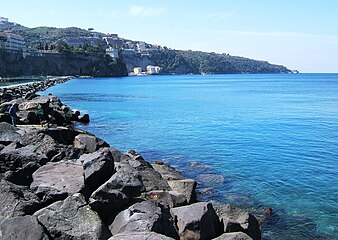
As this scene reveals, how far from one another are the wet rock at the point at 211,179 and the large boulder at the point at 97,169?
7729mm

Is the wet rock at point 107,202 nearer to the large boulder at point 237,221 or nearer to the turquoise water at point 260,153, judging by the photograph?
the large boulder at point 237,221

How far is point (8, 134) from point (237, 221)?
9.73 metres

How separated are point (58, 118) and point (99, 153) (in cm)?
2029

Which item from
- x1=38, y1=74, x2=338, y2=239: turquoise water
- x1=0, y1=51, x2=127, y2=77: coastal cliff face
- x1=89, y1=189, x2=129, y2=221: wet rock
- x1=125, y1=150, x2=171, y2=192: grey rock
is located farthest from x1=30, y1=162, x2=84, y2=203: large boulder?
x1=0, y1=51, x2=127, y2=77: coastal cliff face

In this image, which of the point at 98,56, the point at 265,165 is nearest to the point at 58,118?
the point at 265,165

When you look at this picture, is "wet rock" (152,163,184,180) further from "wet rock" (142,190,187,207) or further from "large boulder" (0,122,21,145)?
"large boulder" (0,122,21,145)

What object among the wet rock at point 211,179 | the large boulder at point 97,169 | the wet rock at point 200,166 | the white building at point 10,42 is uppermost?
the white building at point 10,42

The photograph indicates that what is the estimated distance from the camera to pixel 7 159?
40.1 ft

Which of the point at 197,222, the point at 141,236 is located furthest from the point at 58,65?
the point at 141,236

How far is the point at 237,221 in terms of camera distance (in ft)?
32.1

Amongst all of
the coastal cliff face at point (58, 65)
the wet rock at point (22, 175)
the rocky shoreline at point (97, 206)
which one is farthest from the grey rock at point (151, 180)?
the coastal cliff face at point (58, 65)

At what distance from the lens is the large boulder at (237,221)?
9.30 meters

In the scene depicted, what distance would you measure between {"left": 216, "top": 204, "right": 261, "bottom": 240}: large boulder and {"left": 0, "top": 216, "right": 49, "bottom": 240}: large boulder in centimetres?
421

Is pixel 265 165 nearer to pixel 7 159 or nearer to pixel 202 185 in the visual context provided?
pixel 202 185
